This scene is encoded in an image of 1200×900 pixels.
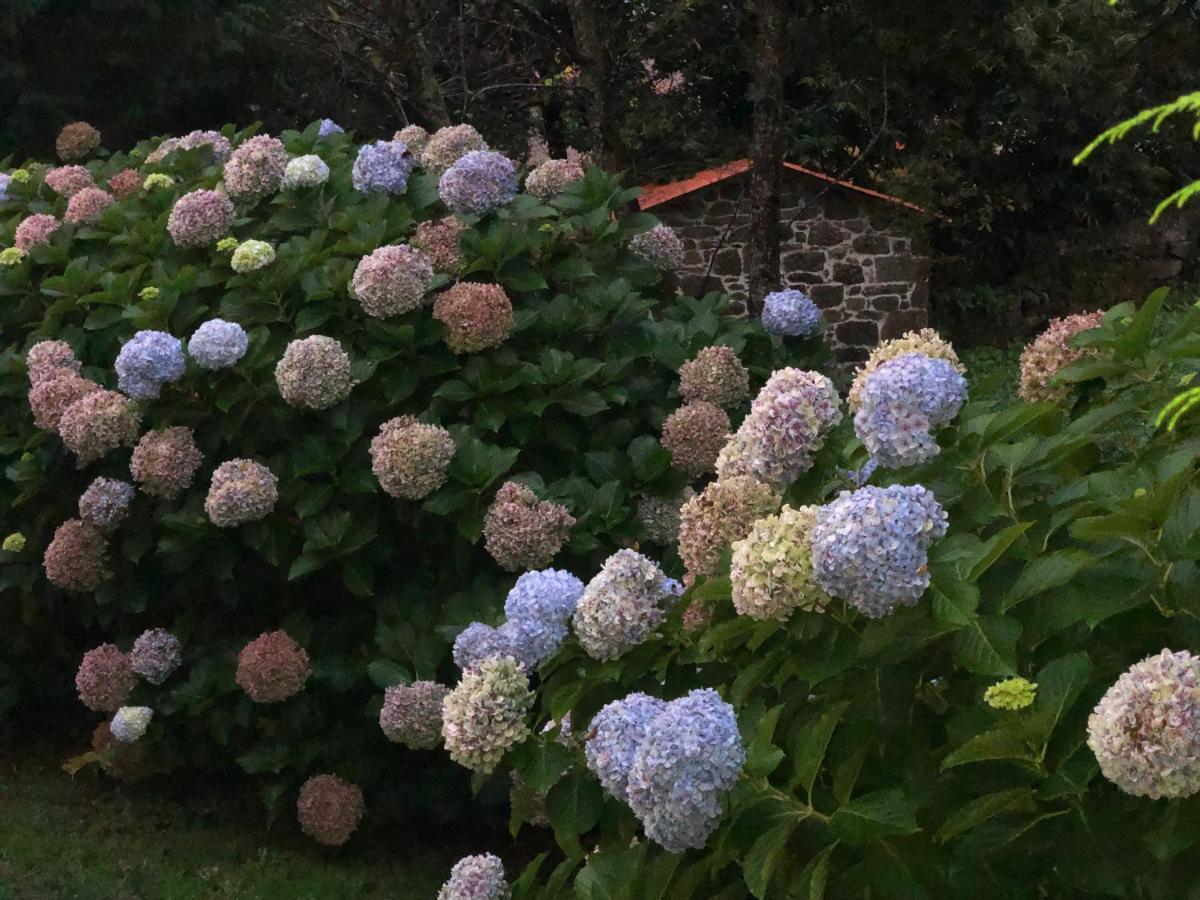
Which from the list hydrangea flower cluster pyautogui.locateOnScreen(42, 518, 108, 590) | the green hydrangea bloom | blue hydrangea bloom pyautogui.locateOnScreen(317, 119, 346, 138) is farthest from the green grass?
the green hydrangea bloom

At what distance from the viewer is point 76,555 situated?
538 cm

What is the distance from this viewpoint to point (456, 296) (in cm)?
483

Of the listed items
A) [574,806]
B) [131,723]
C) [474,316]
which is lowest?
[131,723]

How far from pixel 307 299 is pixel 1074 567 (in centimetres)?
341

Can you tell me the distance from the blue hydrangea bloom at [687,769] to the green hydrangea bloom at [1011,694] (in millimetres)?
415

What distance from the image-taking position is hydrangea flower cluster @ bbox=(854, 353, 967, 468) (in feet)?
8.05

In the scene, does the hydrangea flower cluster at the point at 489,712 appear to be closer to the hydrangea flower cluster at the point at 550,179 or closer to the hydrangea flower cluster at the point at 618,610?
the hydrangea flower cluster at the point at 618,610

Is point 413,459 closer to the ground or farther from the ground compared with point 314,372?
closer to the ground

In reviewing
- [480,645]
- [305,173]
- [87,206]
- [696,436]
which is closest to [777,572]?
[480,645]

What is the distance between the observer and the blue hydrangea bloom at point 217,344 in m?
4.92

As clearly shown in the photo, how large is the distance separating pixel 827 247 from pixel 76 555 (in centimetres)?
1294

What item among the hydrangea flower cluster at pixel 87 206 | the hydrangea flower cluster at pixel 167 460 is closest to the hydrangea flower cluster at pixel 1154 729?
the hydrangea flower cluster at pixel 167 460

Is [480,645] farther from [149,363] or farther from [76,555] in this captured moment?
[76,555]

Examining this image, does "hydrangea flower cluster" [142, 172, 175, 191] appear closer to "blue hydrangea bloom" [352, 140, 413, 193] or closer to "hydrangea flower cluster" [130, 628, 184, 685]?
"blue hydrangea bloom" [352, 140, 413, 193]
